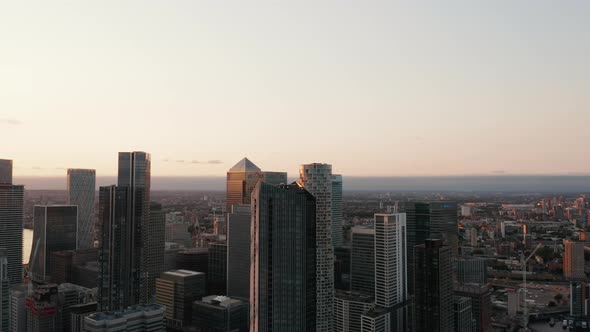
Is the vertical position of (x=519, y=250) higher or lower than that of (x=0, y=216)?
lower

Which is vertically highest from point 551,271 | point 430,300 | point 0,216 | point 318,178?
point 318,178

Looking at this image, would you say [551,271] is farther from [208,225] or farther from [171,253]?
[208,225]

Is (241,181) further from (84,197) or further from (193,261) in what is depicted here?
(84,197)

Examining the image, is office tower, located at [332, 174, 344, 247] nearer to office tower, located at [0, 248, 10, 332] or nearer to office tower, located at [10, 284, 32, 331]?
office tower, located at [10, 284, 32, 331]

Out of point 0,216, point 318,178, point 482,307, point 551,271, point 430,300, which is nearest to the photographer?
point 430,300

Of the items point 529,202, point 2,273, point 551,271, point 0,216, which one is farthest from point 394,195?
point 2,273

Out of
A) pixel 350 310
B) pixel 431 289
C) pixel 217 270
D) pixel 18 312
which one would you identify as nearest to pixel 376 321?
pixel 350 310
